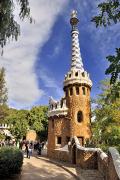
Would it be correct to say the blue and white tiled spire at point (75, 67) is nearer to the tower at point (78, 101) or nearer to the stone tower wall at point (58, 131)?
the tower at point (78, 101)

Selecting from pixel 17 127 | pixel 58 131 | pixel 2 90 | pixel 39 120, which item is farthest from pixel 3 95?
pixel 39 120

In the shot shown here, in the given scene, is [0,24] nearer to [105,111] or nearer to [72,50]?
[105,111]

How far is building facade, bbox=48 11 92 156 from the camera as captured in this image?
98.9 feet

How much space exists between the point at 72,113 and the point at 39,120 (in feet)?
80.7

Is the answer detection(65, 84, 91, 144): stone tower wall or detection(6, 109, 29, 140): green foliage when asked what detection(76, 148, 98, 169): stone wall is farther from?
detection(6, 109, 29, 140): green foliage

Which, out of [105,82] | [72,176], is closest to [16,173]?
[72,176]

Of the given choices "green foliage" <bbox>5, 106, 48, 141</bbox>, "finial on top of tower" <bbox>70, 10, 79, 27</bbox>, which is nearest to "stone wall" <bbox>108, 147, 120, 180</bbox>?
"finial on top of tower" <bbox>70, 10, 79, 27</bbox>

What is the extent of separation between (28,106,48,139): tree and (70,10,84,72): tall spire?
850 inches

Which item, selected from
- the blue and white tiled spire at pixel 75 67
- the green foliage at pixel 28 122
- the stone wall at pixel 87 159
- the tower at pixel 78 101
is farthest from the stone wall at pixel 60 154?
the green foliage at pixel 28 122

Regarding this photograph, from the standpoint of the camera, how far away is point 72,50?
1351 inches

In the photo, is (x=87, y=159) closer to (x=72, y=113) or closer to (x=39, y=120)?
(x=72, y=113)

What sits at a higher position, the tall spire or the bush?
the tall spire

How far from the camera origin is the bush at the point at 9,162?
52.4 feet

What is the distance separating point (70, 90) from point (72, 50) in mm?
5398
